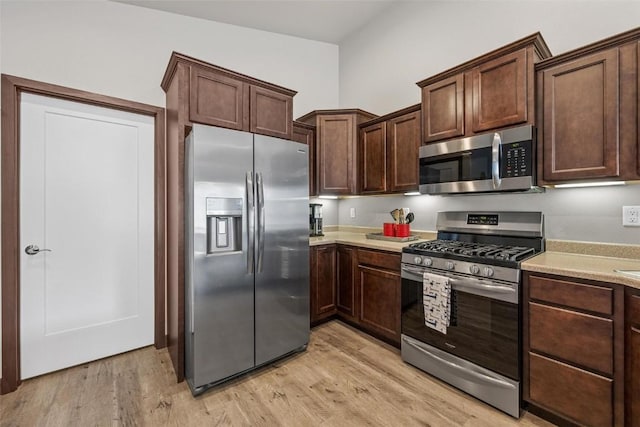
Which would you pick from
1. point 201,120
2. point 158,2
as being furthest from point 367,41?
point 201,120

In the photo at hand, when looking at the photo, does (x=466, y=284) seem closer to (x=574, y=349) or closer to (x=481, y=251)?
(x=481, y=251)

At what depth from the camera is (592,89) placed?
1.76m

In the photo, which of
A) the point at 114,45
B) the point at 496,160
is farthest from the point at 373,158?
the point at 114,45

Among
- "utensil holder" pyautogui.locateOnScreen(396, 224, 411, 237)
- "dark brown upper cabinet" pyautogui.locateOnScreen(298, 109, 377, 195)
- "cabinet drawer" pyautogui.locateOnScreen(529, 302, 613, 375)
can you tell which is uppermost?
"dark brown upper cabinet" pyautogui.locateOnScreen(298, 109, 377, 195)

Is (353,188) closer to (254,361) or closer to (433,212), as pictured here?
(433,212)

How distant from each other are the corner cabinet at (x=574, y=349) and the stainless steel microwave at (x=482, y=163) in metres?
0.72

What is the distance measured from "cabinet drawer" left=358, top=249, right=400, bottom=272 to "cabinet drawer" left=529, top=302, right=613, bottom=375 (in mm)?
999

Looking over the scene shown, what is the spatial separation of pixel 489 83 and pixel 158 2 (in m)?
2.98

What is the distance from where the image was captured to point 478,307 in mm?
1921

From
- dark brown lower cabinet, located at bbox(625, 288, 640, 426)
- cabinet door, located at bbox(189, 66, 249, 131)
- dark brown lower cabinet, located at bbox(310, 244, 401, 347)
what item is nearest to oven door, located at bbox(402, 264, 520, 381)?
dark brown lower cabinet, located at bbox(310, 244, 401, 347)

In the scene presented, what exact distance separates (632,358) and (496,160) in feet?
4.38

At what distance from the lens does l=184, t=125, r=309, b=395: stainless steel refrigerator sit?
6.45 feet

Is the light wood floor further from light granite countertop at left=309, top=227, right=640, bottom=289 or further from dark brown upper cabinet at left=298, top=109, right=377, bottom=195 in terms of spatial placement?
dark brown upper cabinet at left=298, top=109, right=377, bottom=195

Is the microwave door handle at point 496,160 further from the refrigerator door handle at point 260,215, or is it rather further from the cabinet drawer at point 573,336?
the refrigerator door handle at point 260,215
